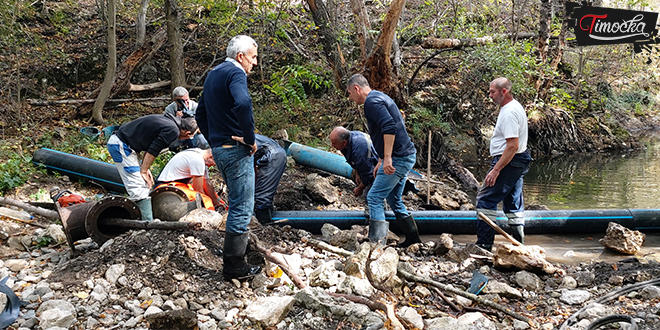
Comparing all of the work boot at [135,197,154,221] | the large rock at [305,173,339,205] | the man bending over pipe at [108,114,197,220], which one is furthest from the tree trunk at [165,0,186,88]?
the work boot at [135,197,154,221]

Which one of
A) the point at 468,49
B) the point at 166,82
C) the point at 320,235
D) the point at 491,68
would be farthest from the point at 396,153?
the point at 166,82

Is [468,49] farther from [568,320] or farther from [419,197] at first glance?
[568,320]

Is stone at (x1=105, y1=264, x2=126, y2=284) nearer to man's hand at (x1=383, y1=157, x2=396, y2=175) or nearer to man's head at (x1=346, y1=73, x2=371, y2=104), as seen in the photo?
man's hand at (x1=383, y1=157, x2=396, y2=175)

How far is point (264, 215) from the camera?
559 cm

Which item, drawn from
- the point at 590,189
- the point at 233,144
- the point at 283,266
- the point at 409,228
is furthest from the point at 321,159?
the point at 590,189

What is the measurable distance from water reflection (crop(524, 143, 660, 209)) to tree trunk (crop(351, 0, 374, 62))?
4290 mm

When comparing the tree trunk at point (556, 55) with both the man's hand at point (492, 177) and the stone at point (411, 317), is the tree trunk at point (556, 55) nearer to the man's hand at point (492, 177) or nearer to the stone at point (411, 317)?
the man's hand at point (492, 177)

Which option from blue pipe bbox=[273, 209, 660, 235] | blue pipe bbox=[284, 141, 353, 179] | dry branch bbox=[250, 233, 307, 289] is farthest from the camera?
blue pipe bbox=[284, 141, 353, 179]

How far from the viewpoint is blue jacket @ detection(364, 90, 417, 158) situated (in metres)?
4.51

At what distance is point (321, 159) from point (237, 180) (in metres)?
4.34

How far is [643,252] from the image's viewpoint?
5191mm

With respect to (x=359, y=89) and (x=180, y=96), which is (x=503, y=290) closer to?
(x=359, y=89)

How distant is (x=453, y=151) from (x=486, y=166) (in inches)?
40.3

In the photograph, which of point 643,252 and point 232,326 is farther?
point 643,252
